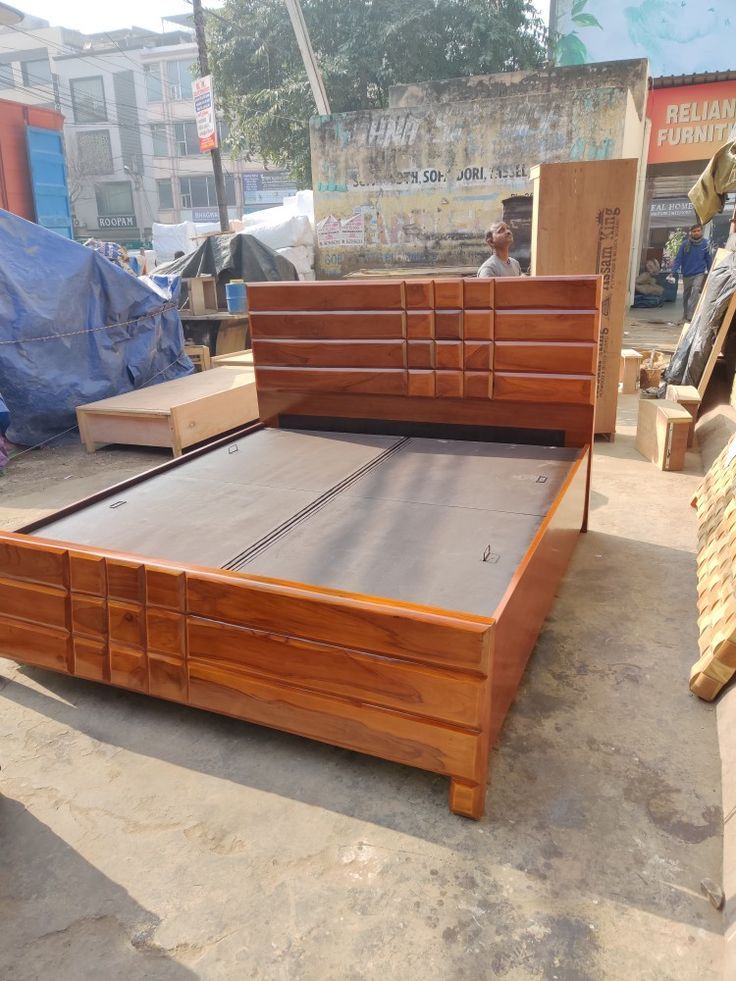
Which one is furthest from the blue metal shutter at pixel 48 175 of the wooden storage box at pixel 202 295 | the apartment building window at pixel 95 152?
the apartment building window at pixel 95 152

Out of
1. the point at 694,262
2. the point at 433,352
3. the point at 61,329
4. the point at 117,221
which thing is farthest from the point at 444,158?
the point at 117,221

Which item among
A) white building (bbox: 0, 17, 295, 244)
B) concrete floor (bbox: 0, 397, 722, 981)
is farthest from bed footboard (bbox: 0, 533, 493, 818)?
white building (bbox: 0, 17, 295, 244)

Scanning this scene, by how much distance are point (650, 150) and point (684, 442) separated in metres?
12.2

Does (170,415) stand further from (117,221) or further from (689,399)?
(117,221)

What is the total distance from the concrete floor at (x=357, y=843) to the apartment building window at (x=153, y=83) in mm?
37633

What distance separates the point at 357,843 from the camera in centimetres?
182

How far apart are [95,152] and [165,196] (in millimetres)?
3490

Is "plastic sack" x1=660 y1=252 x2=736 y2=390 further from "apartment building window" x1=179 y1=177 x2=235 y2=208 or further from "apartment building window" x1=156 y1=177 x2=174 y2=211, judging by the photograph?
"apartment building window" x1=156 y1=177 x2=174 y2=211

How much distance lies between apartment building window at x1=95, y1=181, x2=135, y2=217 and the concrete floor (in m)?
35.3

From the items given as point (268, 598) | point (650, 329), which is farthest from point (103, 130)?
point (268, 598)

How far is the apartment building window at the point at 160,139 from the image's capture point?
111ft

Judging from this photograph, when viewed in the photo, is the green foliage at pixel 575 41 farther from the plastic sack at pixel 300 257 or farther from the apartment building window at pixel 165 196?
the apartment building window at pixel 165 196

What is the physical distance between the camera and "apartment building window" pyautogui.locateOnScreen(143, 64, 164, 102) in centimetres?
3356

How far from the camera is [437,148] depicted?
11969 millimetres
